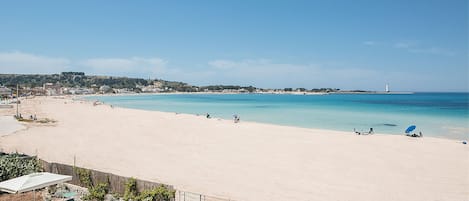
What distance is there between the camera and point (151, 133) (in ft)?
77.7

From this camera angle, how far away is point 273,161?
579 inches

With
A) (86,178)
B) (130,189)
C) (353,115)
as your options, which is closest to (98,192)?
(130,189)

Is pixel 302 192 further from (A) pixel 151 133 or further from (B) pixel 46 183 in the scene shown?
(A) pixel 151 133

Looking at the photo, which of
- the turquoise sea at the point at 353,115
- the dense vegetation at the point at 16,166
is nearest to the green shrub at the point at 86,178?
the dense vegetation at the point at 16,166

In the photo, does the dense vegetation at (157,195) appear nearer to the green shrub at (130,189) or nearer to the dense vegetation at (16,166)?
the green shrub at (130,189)

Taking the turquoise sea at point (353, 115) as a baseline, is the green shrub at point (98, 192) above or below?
above

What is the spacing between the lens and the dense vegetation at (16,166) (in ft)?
31.6

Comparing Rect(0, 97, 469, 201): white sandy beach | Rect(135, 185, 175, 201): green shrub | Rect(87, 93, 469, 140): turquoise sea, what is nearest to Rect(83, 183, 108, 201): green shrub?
Rect(135, 185, 175, 201): green shrub

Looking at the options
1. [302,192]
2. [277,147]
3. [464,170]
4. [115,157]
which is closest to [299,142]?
[277,147]

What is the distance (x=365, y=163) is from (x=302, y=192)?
5.91 meters

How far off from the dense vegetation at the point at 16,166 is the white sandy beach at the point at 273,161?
287 centimetres

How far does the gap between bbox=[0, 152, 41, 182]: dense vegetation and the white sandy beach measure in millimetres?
2871

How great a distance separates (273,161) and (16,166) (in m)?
10.2

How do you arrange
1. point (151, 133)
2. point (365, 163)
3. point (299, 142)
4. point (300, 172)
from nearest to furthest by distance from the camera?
point (300, 172), point (365, 163), point (299, 142), point (151, 133)
